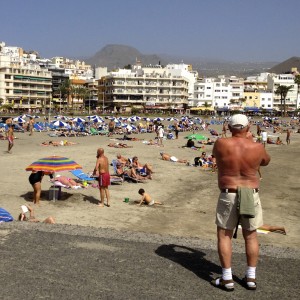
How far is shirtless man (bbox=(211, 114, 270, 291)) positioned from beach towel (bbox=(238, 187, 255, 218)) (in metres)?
0.05

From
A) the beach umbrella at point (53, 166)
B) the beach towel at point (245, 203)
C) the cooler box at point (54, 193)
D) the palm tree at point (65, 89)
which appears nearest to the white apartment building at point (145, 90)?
the palm tree at point (65, 89)

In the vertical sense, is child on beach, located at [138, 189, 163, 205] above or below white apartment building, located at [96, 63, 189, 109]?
below

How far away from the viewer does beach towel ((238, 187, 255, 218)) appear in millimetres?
4387

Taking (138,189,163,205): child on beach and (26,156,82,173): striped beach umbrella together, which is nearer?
(26,156,82,173): striped beach umbrella

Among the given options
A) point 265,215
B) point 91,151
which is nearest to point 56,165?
point 265,215

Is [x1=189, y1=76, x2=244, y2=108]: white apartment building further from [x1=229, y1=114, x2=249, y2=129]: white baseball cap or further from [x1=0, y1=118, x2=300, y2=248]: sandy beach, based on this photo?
[x1=229, y1=114, x2=249, y2=129]: white baseball cap

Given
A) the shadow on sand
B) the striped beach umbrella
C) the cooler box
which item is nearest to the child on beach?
the striped beach umbrella

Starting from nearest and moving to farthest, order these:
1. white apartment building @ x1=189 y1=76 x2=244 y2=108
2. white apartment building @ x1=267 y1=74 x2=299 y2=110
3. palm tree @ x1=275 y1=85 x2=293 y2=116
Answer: palm tree @ x1=275 y1=85 x2=293 y2=116 → white apartment building @ x1=189 y1=76 x2=244 y2=108 → white apartment building @ x1=267 y1=74 x2=299 y2=110

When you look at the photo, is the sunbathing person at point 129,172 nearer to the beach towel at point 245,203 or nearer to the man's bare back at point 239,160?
the man's bare back at point 239,160

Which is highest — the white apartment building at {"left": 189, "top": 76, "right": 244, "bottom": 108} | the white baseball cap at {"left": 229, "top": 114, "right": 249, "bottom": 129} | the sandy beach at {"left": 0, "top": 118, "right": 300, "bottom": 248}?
the white apartment building at {"left": 189, "top": 76, "right": 244, "bottom": 108}

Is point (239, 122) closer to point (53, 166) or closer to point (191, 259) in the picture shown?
point (191, 259)

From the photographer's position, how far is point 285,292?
447 centimetres

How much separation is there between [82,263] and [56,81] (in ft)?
390

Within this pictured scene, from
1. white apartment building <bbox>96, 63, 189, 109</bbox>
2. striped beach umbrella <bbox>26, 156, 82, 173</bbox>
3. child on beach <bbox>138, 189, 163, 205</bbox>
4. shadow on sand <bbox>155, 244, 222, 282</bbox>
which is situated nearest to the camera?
shadow on sand <bbox>155, 244, 222, 282</bbox>
